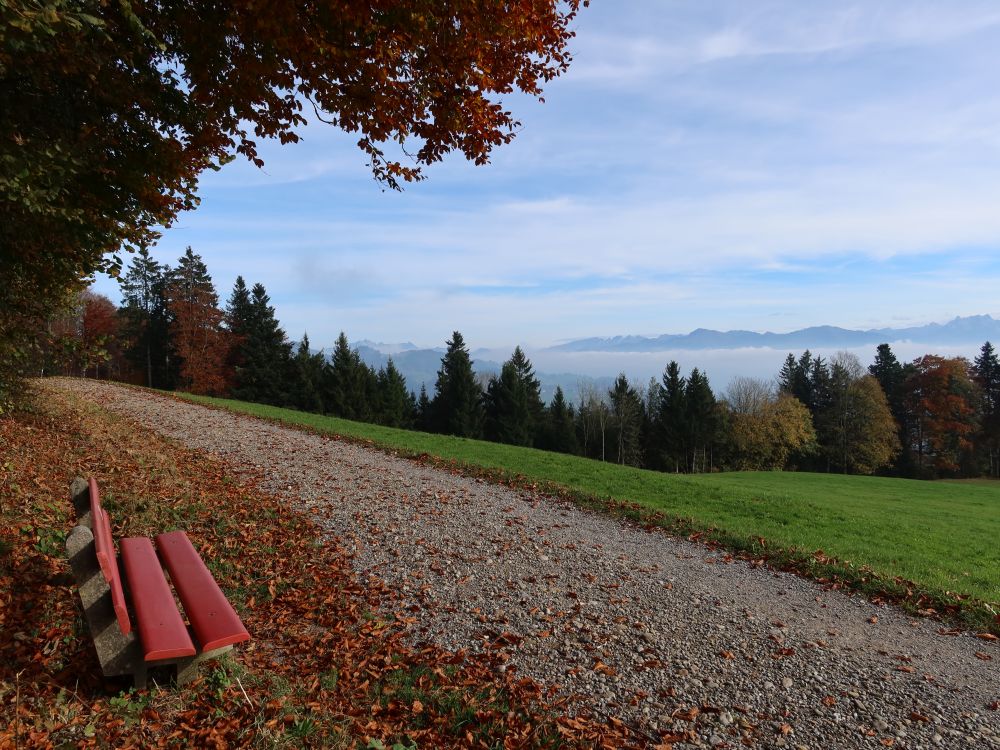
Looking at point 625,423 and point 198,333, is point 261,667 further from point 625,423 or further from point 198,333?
point 625,423

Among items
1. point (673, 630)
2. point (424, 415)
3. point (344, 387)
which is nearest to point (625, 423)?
point (424, 415)

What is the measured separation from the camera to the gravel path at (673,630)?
4305mm

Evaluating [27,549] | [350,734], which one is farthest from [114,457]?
[350,734]

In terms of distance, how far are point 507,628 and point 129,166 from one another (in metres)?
6.42

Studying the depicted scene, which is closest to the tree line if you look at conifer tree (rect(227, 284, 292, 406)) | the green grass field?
conifer tree (rect(227, 284, 292, 406))

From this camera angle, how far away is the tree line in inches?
1839

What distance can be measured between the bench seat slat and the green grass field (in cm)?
745

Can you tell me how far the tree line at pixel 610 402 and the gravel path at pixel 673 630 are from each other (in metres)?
40.6

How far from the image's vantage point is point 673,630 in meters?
5.62

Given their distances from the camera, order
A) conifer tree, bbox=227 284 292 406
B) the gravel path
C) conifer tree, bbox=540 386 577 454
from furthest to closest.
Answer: conifer tree, bbox=540 386 577 454 < conifer tree, bbox=227 284 292 406 < the gravel path

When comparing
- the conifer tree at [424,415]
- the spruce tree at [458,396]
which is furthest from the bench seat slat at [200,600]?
the conifer tree at [424,415]

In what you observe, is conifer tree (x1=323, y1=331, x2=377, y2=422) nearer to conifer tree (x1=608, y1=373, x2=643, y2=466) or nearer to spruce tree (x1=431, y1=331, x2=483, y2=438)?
spruce tree (x1=431, y1=331, x2=483, y2=438)

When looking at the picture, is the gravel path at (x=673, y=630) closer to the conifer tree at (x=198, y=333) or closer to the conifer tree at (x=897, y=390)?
the conifer tree at (x=198, y=333)

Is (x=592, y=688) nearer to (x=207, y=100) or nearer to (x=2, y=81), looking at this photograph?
(x=207, y=100)
